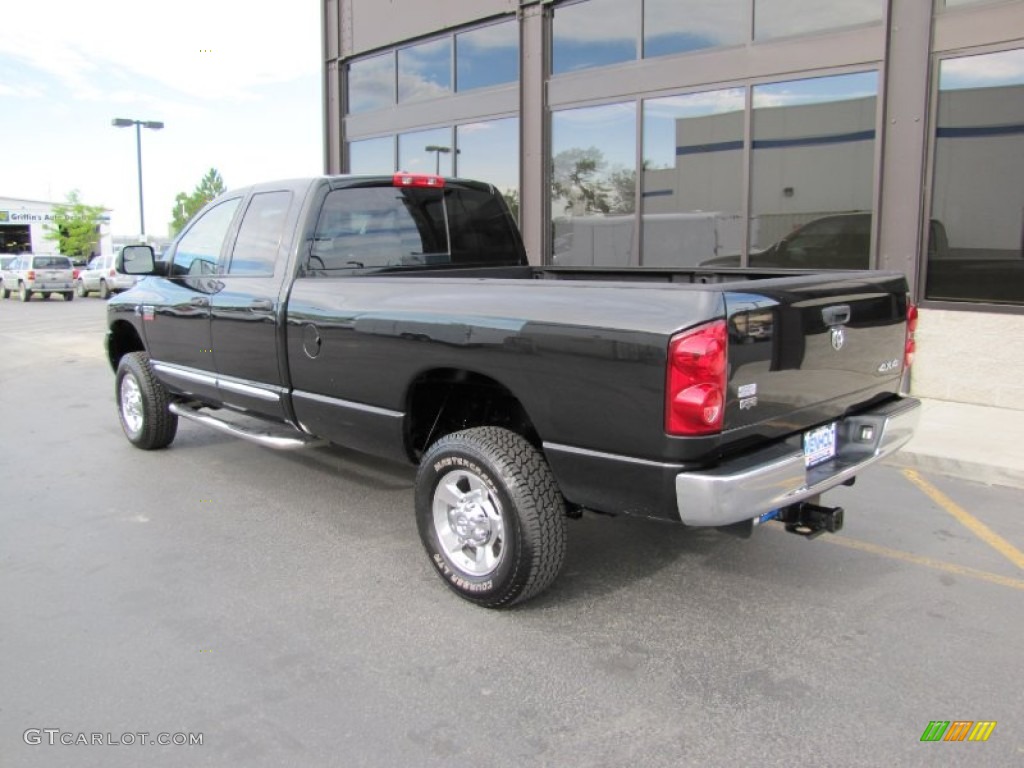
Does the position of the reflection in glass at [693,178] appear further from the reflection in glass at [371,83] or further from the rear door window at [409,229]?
the reflection in glass at [371,83]

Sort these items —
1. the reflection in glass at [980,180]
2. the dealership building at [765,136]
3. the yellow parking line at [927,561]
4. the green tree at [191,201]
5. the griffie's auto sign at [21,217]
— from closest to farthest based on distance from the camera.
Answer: the yellow parking line at [927,561] → the reflection in glass at [980,180] → the dealership building at [765,136] → the griffie's auto sign at [21,217] → the green tree at [191,201]

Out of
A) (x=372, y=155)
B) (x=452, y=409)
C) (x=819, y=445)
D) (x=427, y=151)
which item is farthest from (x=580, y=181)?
(x=819, y=445)

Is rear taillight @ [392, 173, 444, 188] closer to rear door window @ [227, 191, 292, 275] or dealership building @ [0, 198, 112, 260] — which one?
rear door window @ [227, 191, 292, 275]

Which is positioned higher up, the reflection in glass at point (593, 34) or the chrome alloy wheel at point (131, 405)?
the reflection in glass at point (593, 34)

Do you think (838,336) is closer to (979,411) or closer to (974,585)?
(974,585)

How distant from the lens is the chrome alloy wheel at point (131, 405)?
6.50 metres

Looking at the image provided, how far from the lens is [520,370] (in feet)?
11.1

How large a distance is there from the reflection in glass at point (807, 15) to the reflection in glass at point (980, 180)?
1.00 metres

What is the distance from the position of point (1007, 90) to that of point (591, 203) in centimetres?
499

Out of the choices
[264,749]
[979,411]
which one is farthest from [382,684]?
[979,411]

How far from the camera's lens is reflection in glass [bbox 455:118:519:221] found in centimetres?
1202

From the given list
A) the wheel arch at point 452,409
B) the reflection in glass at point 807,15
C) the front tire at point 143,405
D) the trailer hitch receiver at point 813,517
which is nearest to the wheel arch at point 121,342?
the front tire at point 143,405

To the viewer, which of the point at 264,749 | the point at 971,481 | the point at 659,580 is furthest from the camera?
→ the point at 971,481

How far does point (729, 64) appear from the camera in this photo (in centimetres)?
943
